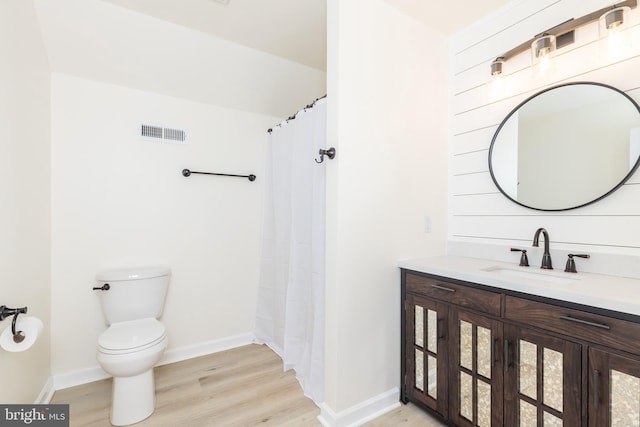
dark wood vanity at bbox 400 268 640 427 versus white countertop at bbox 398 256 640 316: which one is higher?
white countertop at bbox 398 256 640 316

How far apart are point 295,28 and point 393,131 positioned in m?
1.00

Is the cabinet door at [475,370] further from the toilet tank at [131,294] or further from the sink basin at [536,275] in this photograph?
the toilet tank at [131,294]

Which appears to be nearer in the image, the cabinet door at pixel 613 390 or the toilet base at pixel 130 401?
the cabinet door at pixel 613 390

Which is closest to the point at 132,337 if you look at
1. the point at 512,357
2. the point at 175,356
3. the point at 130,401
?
the point at 130,401

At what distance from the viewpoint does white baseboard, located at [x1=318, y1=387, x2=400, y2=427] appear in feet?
5.09

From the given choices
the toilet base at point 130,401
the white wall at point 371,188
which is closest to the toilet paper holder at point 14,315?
the toilet base at point 130,401

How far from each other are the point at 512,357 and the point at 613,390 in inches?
12.4

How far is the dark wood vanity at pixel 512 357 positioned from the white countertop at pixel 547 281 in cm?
3

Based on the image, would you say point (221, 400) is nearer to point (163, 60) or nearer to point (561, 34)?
point (163, 60)

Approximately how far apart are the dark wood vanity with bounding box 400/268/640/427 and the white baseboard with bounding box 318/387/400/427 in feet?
0.27

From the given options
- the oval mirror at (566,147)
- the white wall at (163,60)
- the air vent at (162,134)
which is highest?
the white wall at (163,60)

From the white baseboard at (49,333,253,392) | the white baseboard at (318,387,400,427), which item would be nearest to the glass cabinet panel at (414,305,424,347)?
the white baseboard at (318,387,400,427)

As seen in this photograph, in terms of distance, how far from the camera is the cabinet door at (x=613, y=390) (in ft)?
3.08

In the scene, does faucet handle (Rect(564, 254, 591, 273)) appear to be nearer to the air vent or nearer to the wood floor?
the wood floor
